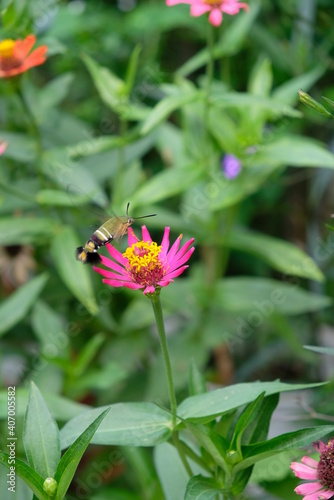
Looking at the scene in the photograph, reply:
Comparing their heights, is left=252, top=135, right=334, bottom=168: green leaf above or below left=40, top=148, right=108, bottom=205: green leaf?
below

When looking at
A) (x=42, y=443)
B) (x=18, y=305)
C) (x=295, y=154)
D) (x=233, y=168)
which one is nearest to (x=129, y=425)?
(x=42, y=443)

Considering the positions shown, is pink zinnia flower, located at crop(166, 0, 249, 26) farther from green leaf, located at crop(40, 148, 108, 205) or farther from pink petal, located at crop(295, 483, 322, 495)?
pink petal, located at crop(295, 483, 322, 495)

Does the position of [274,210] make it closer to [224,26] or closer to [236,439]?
[224,26]

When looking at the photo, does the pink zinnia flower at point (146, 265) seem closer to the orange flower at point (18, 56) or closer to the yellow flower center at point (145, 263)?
the yellow flower center at point (145, 263)

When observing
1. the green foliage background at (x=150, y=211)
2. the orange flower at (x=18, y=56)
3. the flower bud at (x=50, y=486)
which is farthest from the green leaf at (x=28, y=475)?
the orange flower at (x=18, y=56)

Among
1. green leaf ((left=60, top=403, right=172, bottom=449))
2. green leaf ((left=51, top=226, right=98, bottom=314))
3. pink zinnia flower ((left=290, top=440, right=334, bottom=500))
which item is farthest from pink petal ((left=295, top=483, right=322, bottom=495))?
green leaf ((left=51, top=226, right=98, bottom=314))

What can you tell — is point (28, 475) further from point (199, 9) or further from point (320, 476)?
point (199, 9)
